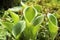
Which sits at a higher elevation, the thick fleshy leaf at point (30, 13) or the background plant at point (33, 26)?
the thick fleshy leaf at point (30, 13)

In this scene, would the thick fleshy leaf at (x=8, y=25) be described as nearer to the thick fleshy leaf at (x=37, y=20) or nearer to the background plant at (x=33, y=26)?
the background plant at (x=33, y=26)

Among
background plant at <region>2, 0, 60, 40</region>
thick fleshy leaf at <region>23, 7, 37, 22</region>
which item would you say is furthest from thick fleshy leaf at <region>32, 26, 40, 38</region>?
thick fleshy leaf at <region>23, 7, 37, 22</region>

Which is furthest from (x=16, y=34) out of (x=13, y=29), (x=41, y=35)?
(x=41, y=35)

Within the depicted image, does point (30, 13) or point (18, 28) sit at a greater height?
point (30, 13)

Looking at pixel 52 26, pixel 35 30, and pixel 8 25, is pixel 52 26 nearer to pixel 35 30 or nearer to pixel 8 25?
pixel 35 30

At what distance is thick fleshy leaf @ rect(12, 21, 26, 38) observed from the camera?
1453 millimetres

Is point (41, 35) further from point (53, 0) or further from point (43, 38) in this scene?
point (53, 0)

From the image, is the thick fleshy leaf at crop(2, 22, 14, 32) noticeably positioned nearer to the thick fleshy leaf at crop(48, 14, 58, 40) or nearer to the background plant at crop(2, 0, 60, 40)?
the background plant at crop(2, 0, 60, 40)

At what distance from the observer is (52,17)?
5.03ft

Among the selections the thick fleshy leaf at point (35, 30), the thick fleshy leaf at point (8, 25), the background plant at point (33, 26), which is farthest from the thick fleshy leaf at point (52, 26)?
the thick fleshy leaf at point (8, 25)

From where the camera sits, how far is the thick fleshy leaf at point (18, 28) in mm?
1453

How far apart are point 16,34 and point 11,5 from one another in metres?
2.05

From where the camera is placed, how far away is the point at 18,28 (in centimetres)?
147

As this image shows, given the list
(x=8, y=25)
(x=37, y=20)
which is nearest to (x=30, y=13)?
(x=37, y=20)
